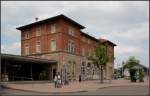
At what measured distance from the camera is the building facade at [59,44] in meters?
54.1

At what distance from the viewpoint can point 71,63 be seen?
56938 millimetres

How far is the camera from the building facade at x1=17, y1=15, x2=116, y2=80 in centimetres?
5409

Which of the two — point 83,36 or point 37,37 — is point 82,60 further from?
point 37,37

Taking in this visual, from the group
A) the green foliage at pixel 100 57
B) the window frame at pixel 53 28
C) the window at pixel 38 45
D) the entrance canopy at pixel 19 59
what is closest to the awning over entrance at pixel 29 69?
the entrance canopy at pixel 19 59

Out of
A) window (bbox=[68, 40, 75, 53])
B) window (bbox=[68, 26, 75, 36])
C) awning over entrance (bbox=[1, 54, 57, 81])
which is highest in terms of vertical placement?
window (bbox=[68, 26, 75, 36])

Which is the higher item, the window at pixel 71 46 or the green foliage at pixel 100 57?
the window at pixel 71 46

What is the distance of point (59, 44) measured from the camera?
5394 centimetres

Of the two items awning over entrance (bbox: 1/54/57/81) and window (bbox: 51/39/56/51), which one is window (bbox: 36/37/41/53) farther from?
window (bbox: 51/39/56/51)

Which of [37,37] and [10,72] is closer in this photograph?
[10,72]

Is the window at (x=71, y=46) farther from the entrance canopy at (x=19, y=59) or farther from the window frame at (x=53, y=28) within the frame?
the entrance canopy at (x=19, y=59)

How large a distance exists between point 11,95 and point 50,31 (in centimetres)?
3330

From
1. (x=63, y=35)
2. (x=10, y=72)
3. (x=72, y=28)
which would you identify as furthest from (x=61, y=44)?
(x=10, y=72)

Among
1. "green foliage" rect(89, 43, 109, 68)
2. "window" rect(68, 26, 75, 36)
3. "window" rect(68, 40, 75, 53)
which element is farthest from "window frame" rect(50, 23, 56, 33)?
"green foliage" rect(89, 43, 109, 68)

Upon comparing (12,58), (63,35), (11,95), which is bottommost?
(11,95)
